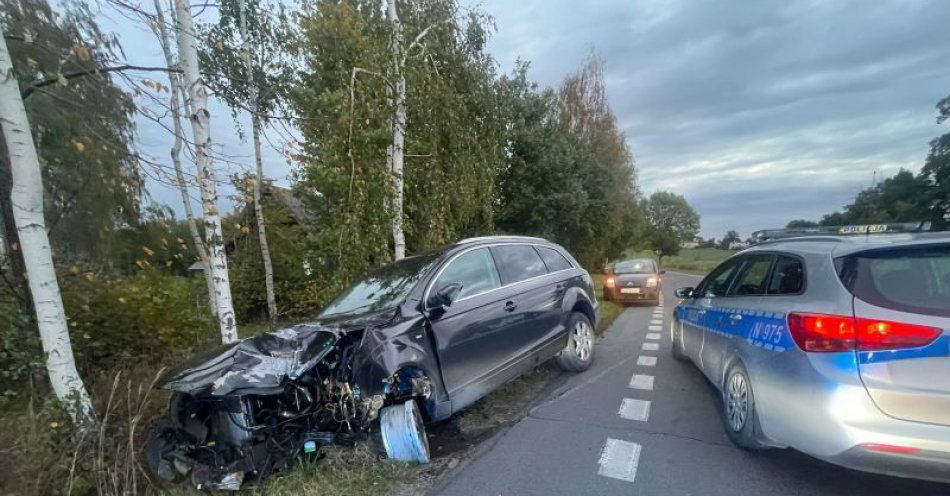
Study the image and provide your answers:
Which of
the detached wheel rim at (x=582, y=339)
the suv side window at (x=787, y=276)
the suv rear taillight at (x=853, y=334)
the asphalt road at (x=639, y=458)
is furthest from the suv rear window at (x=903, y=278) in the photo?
the detached wheel rim at (x=582, y=339)

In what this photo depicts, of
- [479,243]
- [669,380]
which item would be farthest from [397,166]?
[669,380]

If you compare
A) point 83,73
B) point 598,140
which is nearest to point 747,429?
point 83,73

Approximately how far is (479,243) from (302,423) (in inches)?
93.5

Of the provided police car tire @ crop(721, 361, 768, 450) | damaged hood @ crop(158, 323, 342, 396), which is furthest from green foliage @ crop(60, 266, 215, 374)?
police car tire @ crop(721, 361, 768, 450)

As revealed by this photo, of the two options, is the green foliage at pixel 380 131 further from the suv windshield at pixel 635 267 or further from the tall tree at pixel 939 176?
the tall tree at pixel 939 176

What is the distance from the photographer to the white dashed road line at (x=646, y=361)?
5.78 meters

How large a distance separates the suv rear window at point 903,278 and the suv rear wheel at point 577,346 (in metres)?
3.14

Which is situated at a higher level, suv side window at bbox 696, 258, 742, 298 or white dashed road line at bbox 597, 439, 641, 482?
suv side window at bbox 696, 258, 742, 298

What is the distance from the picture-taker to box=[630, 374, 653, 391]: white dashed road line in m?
4.84

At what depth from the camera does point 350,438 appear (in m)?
3.16

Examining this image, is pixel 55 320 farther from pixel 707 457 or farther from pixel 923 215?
pixel 923 215

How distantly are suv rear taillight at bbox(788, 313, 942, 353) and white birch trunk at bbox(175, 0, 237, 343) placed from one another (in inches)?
208

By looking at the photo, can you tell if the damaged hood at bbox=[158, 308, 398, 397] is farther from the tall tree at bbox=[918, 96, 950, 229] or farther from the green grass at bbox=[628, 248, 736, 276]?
the tall tree at bbox=[918, 96, 950, 229]

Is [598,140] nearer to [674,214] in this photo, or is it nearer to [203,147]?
[203,147]
